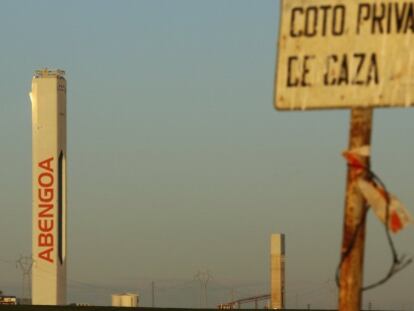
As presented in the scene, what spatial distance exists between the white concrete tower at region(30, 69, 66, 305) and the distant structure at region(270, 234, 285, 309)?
902 inches

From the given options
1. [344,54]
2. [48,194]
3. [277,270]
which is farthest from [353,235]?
[277,270]

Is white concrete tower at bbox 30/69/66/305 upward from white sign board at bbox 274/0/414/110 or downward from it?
upward

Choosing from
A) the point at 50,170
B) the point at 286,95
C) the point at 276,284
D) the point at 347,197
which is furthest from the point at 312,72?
the point at 276,284

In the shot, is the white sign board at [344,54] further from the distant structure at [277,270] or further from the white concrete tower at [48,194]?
the distant structure at [277,270]

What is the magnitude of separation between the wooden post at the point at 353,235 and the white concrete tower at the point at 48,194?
→ 73.8 meters

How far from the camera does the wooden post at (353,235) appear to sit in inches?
334

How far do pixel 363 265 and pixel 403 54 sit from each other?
156cm

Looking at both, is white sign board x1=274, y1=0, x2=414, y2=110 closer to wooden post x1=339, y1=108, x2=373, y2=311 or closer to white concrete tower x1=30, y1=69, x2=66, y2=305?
wooden post x1=339, y1=108, x2=373, y2=311

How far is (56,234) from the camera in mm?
81812

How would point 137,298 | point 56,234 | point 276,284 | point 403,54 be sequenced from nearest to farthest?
point 403,54
point 56,234
point 137,298
point 276,284

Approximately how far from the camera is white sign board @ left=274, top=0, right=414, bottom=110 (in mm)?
8234

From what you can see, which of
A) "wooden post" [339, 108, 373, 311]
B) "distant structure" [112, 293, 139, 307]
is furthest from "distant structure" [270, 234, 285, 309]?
"wooden post" [339, 108, 373, 311]

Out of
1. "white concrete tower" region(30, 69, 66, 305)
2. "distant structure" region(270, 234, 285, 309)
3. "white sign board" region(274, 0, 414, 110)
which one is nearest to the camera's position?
"white sign board" region(274, 0, 414, 110)

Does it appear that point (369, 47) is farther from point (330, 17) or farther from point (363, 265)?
point (363, 265)
